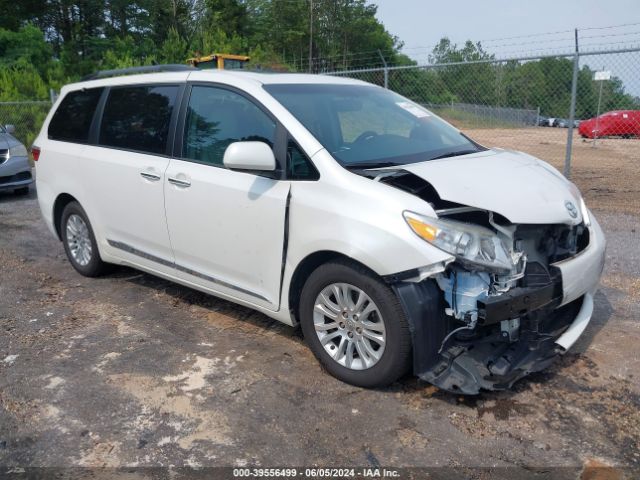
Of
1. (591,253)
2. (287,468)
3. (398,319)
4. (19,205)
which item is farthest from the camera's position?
(19,205)

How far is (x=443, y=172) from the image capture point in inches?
132

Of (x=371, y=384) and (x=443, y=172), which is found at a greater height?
(x=443, y=172)

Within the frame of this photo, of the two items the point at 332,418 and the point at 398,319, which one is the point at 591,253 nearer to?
the point at 398,319

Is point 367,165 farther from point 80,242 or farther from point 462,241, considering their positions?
point 80,242

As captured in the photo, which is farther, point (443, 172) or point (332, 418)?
point (443, 172)

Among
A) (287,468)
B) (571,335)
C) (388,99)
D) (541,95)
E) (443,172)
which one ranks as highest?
(541,95)

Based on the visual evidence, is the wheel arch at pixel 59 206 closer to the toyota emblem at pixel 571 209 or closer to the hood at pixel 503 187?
the hood at pixel 503 187

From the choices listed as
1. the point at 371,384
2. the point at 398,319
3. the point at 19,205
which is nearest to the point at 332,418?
the point at 371,384

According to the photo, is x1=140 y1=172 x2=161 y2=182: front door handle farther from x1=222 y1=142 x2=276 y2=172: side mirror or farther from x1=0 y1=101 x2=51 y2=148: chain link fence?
x1=0 y1=101 x2=51 y2=148: chain link fence

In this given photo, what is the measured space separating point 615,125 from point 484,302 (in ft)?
45.2

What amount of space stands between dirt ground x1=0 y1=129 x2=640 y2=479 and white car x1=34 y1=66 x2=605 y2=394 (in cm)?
23

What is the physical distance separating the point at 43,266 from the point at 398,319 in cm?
441

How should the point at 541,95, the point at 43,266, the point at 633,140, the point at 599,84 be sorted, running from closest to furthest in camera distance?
the point at 43,266 < the point at 599,84 < the point at 541,95 < the point at 633,140

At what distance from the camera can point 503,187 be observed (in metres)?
3.26
